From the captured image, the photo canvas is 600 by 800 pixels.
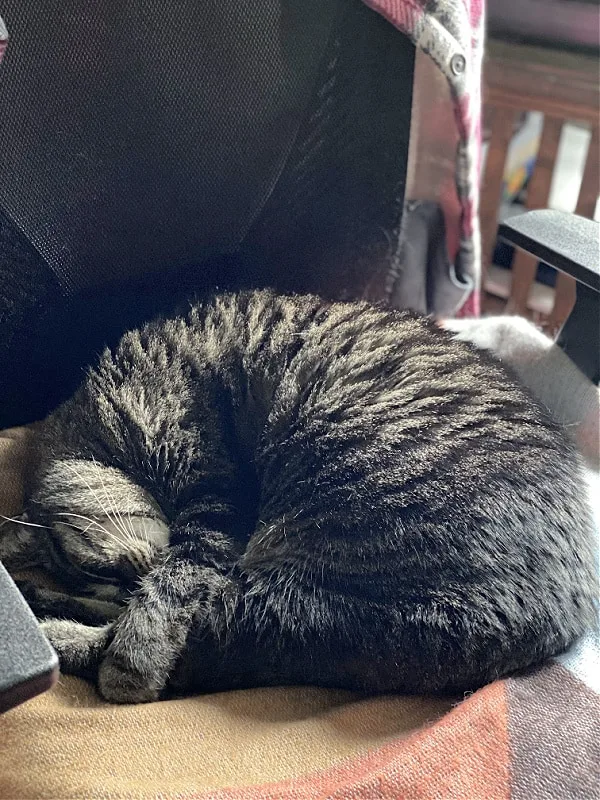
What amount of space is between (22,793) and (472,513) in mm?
510

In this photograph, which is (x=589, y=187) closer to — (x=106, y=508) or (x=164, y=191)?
(x=164, y=191)

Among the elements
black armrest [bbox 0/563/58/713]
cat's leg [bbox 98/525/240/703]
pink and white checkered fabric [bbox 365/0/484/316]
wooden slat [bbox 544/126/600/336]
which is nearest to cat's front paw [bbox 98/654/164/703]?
cat's leg [bbox 98/525/240/703]

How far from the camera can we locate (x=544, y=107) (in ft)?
5.29

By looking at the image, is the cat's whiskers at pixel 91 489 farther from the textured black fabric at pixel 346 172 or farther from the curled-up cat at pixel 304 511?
the textured black fabric at pixel 346 172

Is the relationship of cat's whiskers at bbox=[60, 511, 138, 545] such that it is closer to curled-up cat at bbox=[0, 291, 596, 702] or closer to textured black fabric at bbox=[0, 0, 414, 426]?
curled-up cat at bbox=[0, 291, 596, 702]

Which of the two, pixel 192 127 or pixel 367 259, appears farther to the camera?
pixel 367 259

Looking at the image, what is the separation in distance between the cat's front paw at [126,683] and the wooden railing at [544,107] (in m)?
1.15

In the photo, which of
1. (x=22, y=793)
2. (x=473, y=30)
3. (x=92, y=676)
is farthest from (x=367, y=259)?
(x=22, y=793)

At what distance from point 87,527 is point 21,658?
44cm

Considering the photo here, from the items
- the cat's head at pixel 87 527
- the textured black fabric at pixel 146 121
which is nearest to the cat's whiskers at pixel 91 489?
the cat's head at pixel 87 527

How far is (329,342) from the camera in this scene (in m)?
1.03

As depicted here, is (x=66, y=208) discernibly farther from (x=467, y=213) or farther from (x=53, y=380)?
(x=467, y=213)

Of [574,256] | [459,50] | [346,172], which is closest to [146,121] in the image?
[346,172]

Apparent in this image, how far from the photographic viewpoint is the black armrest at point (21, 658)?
0.53 meters
